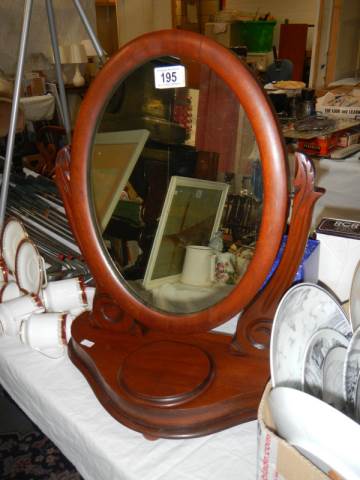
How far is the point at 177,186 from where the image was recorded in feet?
1.52

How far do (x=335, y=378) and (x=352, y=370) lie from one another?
2 centimetres

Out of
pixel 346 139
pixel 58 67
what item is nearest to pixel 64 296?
pixel 58 67

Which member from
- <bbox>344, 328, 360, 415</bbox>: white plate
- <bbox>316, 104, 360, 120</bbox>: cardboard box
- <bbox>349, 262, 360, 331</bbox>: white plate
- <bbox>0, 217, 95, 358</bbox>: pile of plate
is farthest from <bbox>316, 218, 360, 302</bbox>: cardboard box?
<bbox>316, 104, 360, 120</bbox>: cardboard box

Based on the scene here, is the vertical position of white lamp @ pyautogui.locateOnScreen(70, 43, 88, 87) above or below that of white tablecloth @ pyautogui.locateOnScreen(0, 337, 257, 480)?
above

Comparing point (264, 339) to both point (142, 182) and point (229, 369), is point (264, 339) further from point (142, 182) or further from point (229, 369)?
point (142, 182)

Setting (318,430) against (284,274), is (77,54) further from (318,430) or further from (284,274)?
(318,430)

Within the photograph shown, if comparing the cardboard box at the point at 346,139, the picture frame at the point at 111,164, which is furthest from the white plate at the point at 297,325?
the cardboard box at the point at 346,139

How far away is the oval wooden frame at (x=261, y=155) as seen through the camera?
0.36 meters

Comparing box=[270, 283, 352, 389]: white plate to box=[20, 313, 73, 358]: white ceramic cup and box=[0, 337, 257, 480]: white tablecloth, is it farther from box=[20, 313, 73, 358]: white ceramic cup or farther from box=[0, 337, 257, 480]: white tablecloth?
box=[20, 313, 73, 358]: white ceramic cup

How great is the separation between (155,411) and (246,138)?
299 millimetres

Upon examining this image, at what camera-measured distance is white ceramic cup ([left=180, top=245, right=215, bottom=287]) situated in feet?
1.54

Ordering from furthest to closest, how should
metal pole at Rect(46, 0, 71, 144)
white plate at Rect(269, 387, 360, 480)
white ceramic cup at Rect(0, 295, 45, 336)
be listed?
metal pole at Rect(46, 0, 71, 144) → white ceramic cup at Rect(0, 295, 45, 336) → white plate at Rect(269, 387, 360, 480)

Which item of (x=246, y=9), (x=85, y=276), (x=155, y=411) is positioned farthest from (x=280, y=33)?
(x=155, y=411)

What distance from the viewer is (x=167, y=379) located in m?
0.45
